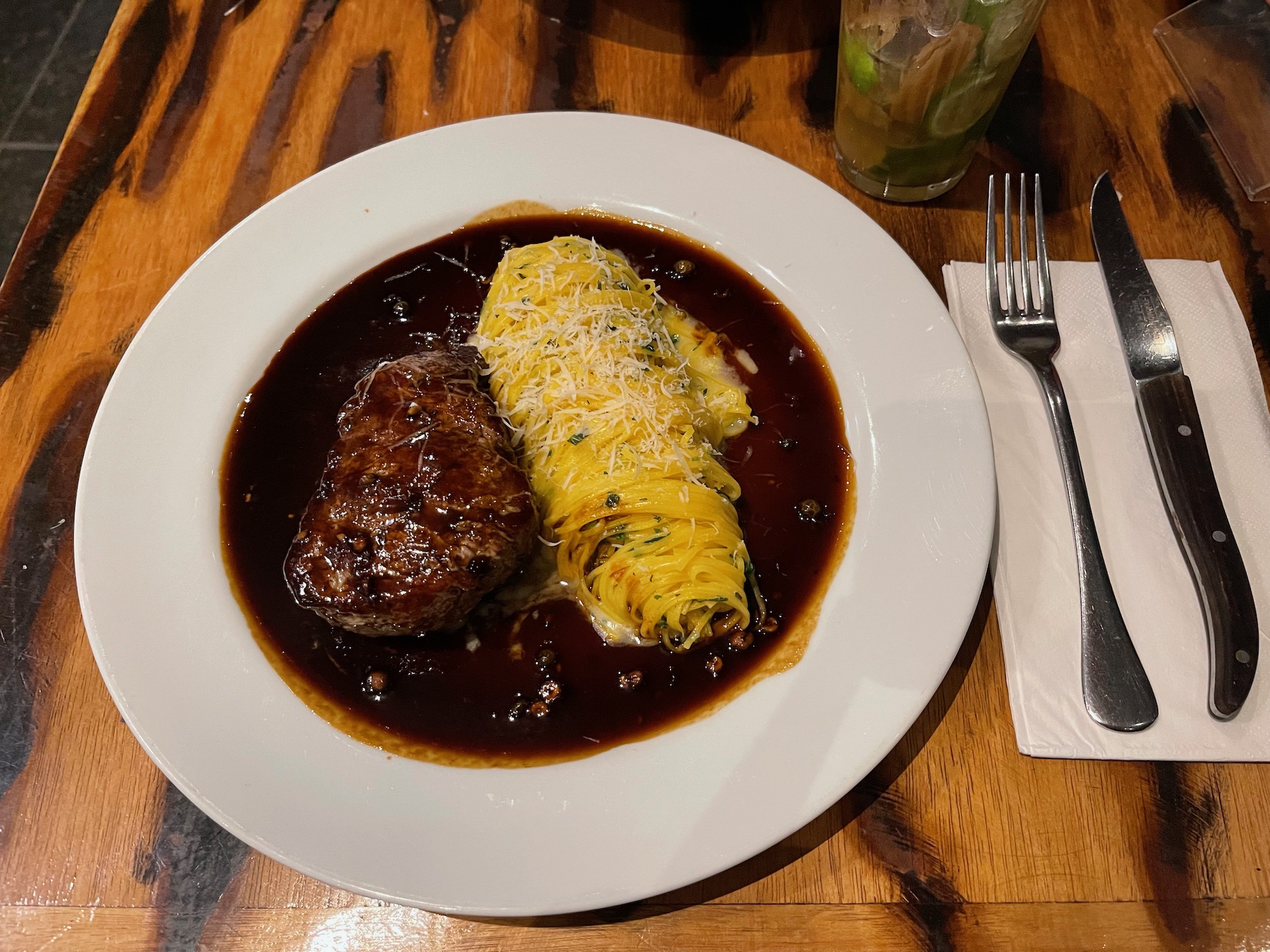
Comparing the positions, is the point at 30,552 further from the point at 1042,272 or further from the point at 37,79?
the point at 37,79

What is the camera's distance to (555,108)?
3395 mm

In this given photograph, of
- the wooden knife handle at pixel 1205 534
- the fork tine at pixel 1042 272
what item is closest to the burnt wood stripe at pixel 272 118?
the fork tine at pixel 1042 272

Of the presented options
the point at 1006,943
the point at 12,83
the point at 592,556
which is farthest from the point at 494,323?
the point at 12,83

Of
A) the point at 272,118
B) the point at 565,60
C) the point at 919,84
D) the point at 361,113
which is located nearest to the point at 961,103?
the point at 919,84

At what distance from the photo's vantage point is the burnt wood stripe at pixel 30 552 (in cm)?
→ 232

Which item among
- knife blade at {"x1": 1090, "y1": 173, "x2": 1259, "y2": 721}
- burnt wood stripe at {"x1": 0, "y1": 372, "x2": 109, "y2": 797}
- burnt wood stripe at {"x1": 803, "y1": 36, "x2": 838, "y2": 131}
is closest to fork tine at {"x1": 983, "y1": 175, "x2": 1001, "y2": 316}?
knife blade at {"x1": 1090, "y1": 173, "x2": 1259, "y2": 721}

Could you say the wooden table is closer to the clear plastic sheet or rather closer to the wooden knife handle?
the clear plastic sheet

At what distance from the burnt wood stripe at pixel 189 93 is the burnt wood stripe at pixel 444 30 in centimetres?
88

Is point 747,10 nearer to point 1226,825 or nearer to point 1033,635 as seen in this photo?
point 1033,635

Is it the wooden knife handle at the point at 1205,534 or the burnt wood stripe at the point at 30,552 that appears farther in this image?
the burnt wood stripe at the point at 30,552

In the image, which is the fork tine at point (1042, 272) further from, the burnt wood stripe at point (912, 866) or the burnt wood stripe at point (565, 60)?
the burnt wood stripe at point (565, 60)

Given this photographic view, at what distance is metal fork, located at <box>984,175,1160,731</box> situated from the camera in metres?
2.18

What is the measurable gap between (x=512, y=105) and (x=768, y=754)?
2.87 metres

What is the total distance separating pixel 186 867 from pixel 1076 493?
2.86 metres
